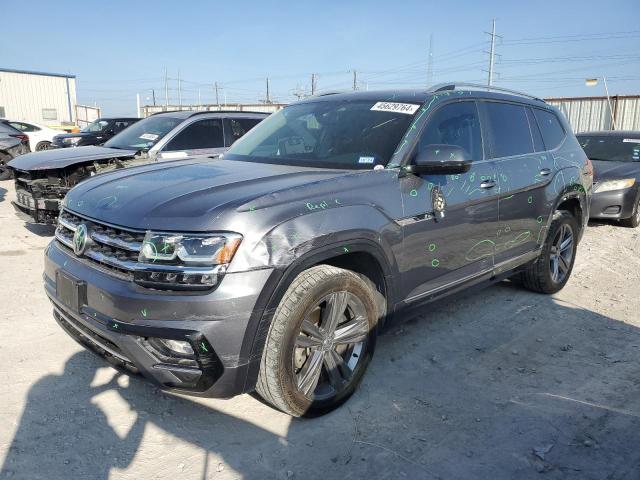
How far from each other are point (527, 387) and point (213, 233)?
2.30 m

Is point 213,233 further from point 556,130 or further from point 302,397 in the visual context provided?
point 556,130

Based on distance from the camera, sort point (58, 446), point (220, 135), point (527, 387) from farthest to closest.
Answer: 1. point (220, 135)
2. point (527, 387)
3. point (58, 446)

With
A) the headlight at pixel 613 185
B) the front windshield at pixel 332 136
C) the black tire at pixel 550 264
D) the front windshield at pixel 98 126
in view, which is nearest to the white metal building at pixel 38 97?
the front windshield at pixel 98 126

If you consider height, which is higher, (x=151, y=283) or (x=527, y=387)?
(x=151, y=283)

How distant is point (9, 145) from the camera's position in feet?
40.5

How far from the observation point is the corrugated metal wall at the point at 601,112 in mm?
18547

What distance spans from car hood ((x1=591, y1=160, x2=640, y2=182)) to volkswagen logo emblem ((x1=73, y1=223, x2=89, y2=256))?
8152mm

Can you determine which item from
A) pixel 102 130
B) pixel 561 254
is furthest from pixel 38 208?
pixel 102 130

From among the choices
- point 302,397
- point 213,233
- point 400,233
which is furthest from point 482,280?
point 213,233

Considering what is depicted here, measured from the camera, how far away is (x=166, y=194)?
273cm

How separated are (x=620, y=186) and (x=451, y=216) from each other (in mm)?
6270

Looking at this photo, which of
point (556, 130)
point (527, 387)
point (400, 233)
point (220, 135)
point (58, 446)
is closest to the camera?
point (58, 446)

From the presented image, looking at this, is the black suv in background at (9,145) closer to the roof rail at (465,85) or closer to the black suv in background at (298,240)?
the black suv in background at (298,240)

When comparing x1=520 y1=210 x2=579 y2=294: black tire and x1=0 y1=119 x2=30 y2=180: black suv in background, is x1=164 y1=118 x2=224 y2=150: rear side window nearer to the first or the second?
x1=520 y1=210 x2=579 y2=294: black tire
